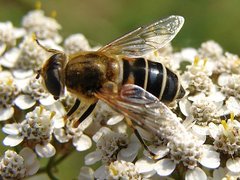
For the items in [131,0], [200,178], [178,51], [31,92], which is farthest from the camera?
[131,0]

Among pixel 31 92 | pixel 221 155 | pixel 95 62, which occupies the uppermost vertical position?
pixel 95 62

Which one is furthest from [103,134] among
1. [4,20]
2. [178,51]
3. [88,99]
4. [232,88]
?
[4,20]

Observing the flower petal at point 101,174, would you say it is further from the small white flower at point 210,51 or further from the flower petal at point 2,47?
the small white flower at point 210,51

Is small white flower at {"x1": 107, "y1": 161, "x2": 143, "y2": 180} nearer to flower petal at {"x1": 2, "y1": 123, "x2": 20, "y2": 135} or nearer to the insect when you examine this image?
the insect

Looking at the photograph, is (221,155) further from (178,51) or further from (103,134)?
(178,51)

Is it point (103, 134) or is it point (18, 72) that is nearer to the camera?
point (103, 134)
